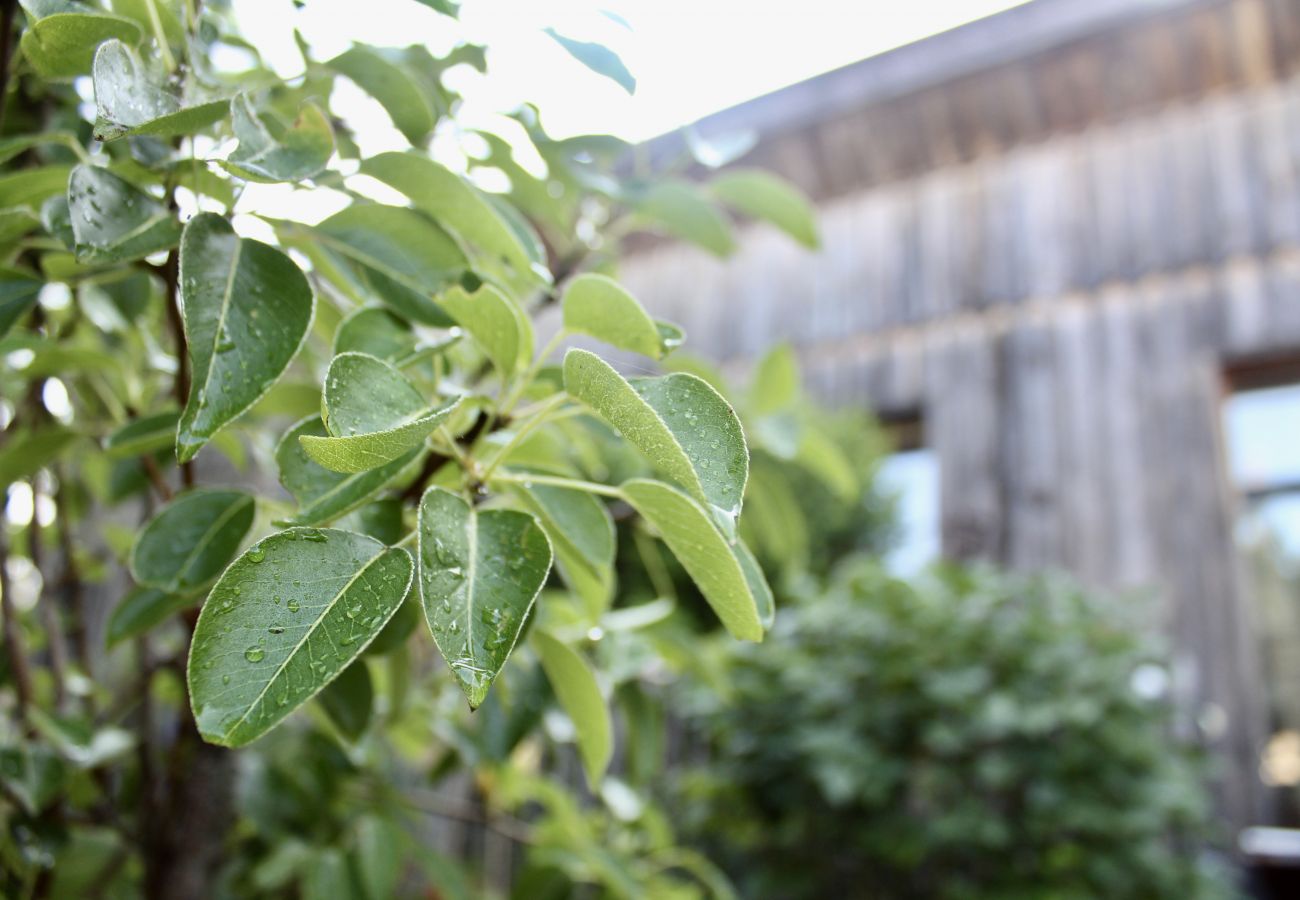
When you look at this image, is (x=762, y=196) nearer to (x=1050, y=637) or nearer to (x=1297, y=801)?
(x=1050, y=637)

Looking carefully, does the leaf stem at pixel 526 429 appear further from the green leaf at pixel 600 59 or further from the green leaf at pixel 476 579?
the green leaf at pixel 600 59

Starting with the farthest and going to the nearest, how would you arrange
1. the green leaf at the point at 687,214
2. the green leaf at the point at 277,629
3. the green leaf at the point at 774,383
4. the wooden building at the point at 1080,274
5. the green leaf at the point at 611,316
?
the wooden building at the point at 1080,274 → the green leaf at the point at 774,383 → the green leaf at the point at 687,214 → the green leaf at the point at 611,316 → the green leaf at the point at 277,629

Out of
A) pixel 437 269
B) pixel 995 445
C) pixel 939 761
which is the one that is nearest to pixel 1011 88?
pixel 995 445

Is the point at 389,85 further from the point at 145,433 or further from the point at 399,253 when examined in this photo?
the point at 145,433

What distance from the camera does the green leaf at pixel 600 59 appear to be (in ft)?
2.06

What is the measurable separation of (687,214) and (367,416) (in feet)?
1.78

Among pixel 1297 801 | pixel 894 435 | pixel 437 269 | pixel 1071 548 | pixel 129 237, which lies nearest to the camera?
pixel 129 237

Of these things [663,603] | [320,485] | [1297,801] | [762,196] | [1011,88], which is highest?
[1011,88]

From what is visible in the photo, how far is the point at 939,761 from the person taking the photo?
2250mm

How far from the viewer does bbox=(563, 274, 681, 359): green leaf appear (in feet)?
1.53

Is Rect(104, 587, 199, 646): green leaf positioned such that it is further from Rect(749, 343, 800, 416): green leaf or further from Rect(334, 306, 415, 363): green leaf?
Rect(749, 343, 800, 416): green leaf

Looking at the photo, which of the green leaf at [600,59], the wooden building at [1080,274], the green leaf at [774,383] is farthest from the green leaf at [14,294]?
the wooden building at [1080,274]

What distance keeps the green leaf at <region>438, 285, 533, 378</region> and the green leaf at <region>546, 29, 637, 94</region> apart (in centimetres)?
20

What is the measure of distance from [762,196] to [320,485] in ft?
1.90
